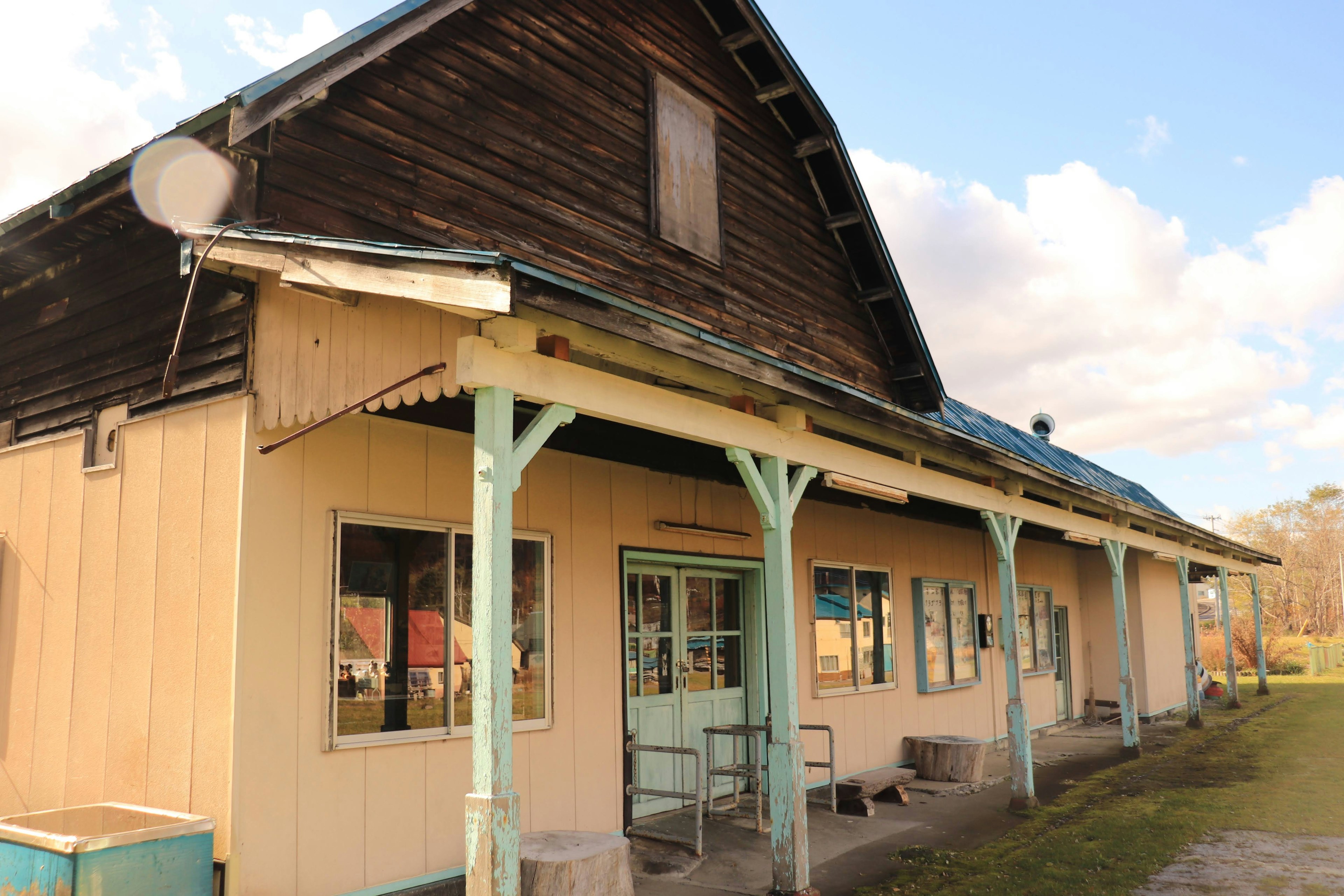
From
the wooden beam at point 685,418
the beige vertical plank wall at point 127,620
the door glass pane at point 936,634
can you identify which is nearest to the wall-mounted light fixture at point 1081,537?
the door glass pane at point 936,634

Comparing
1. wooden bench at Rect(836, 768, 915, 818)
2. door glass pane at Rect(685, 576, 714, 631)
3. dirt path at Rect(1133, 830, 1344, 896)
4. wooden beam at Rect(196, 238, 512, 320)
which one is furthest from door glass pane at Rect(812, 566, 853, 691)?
wooden beam at Rect(196, 238, 512, 320)

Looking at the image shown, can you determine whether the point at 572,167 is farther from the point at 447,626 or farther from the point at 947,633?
the point at 947,633

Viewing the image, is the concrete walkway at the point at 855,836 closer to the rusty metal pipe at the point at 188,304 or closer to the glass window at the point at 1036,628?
the glass window at the point at 1036,628

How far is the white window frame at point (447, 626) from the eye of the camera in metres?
5.19

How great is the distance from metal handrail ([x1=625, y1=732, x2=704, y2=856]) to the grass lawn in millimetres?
1177

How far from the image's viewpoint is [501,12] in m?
6.94

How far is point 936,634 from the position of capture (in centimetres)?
1197

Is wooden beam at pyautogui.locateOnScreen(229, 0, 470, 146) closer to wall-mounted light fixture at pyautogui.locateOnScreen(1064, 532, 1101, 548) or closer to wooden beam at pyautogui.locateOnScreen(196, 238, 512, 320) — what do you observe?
wooden beam at pyautogui.locateOnScreen(196, 238, 512, 320)

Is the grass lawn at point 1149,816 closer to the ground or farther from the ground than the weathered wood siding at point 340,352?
closer to the ground

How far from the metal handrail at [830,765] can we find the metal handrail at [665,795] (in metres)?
1.20

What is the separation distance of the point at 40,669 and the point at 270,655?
84.9 inches

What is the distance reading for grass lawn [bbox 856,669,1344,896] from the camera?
638 cm

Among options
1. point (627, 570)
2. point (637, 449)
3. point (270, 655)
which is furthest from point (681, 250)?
point (270, 655)

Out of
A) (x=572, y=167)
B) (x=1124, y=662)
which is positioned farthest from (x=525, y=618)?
(x=1124, y=662)
